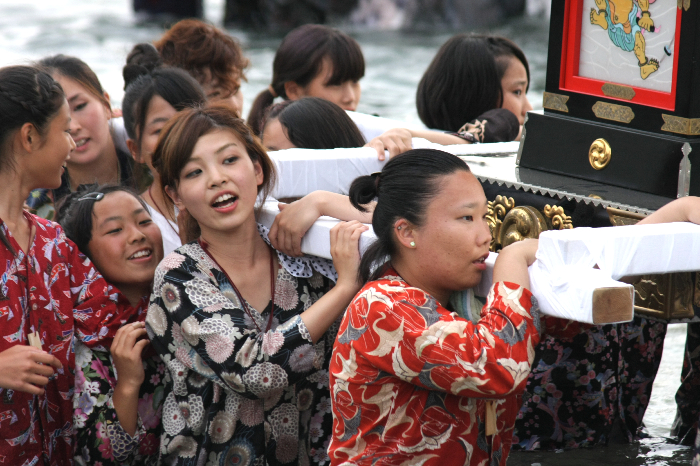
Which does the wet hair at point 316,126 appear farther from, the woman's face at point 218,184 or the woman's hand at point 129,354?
the woman's hand at point 129,354

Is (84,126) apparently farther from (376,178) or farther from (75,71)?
(376,178)

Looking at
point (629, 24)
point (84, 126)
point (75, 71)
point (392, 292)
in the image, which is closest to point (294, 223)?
point (392, 292)

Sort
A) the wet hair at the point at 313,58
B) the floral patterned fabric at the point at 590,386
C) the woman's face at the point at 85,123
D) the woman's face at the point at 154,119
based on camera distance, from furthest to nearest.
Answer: the wet hair at the point at 313,58 → the woman's face at the point at 85,123 → the woman's face at the point at 154,119 → the floral patterned fabric at the point at 590,386

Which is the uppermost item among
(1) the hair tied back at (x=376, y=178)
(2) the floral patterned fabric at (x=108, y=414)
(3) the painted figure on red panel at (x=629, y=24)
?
(3) the painted figure on red panel at (x=629, y=24)

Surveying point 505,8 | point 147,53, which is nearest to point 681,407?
point 147,53

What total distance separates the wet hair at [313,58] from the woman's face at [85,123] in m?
0.61

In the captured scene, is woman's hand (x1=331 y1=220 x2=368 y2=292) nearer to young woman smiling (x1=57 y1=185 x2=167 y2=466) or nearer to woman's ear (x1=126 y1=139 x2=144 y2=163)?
young woman smiling (x1=57 y1=185 x2=167 y2=466)

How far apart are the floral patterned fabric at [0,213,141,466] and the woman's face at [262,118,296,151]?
26.2 inches

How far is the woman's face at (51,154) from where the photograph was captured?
6.65 ft

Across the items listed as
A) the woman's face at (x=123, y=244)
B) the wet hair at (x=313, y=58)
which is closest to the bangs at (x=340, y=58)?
the wet hair at (x=313, y=58)

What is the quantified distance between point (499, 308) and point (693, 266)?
351 mm

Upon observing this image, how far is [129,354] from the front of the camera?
194cm

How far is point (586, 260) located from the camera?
53.9 inches

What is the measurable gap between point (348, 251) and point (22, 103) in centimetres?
85
